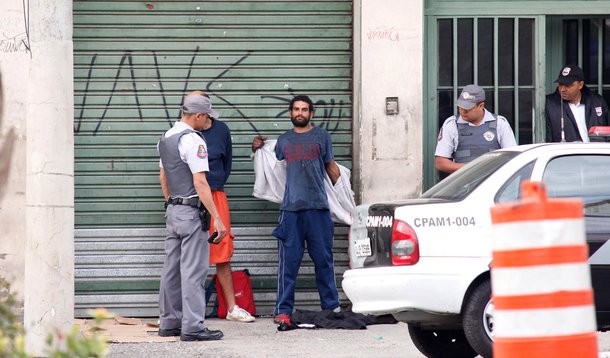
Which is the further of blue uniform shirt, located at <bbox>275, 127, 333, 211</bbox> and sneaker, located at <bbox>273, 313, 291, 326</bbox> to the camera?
blue uniform shirt, located at <bbox>275, 127, 333, 211</bbox>

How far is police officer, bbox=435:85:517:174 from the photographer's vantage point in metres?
10.8

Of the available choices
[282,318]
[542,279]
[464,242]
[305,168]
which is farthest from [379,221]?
[542,279]

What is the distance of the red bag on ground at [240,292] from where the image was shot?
37.8ft

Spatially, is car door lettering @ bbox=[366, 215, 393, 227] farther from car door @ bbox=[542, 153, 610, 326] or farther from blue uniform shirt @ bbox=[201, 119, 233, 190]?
blue uniform shirt @ bbox=[201, 119, 233, 190]

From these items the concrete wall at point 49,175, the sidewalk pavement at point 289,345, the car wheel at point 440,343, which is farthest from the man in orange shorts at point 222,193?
the concrete wall at point 49,175

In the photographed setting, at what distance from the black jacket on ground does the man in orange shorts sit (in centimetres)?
314

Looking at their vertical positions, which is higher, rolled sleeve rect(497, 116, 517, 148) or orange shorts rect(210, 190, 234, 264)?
rolled sleeve rect(497, 116, 517, 148)

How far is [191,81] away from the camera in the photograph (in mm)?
11820

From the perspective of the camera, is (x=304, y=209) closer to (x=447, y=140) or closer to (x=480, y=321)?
(x=447, y=140)

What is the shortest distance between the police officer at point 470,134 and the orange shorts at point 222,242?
6.69ft

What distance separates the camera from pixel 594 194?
8062mm

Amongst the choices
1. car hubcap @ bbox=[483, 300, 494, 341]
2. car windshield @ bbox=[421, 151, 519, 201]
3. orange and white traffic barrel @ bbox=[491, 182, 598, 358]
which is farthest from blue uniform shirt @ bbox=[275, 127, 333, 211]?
orange and white traffic barrel @ bbox=[491, 182, 598, 358]

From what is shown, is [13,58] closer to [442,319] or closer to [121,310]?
[121,310]

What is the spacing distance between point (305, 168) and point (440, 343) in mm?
2755
